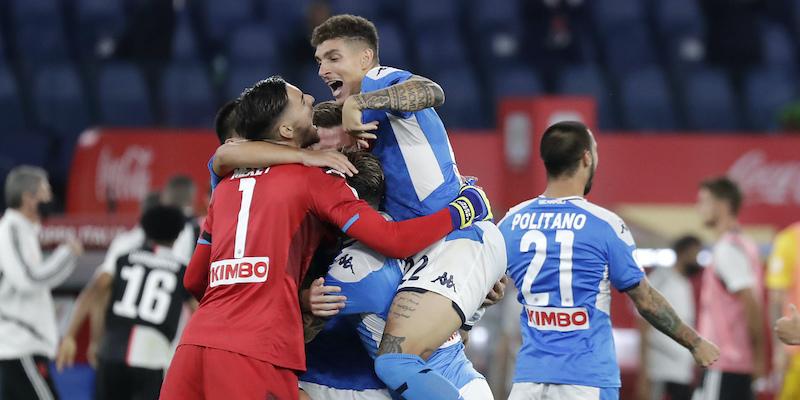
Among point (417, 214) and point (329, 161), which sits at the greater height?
point (329, 161)

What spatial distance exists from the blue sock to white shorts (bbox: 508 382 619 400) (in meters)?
1.19

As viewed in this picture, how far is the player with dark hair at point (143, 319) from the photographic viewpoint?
667cm

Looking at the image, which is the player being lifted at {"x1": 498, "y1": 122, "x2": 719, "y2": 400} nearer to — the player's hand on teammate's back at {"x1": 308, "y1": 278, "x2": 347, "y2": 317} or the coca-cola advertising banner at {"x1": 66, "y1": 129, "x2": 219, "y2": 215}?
the player's hand on teammate's back at {"x1": 308, "y1": 278, "x2": 347, "y2": 317}

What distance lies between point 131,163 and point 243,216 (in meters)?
5.76

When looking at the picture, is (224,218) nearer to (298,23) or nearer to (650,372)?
(650,372)

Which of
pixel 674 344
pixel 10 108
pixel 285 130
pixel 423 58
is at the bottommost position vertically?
pixel 674 344

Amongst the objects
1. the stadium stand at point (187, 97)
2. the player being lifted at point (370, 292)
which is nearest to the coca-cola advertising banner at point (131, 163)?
the stadium stand at point (187, 97)

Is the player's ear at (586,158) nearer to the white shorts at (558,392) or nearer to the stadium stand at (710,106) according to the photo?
the white shorts at (558,392)

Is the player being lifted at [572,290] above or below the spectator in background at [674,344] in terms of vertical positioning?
above

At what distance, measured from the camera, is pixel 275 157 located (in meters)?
3.63

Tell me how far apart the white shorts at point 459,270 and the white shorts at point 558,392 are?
0.96 metres

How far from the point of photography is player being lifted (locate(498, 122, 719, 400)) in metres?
4.54

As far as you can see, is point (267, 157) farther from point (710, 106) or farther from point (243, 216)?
point (710, 106)

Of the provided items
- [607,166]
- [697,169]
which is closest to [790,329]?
[607,166]
